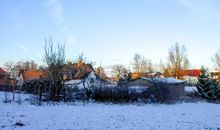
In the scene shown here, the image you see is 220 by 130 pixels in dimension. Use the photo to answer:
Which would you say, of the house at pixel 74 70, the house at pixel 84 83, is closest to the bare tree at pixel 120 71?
the house at pixel 84 83

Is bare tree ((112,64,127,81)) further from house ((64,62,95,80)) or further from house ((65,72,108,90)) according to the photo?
house ((64,62,95,80))

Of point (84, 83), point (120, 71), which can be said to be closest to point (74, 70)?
point (84, 83)

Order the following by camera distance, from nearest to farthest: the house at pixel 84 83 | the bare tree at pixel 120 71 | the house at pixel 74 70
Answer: the house at pixel 84 83
the house at pixel 74 70
the bare tree at pixel 120 71

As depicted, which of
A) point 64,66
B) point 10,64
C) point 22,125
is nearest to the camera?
point 22,125

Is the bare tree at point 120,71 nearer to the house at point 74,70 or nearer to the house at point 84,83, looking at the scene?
the house at point 84,83

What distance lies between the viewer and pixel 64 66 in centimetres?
3475

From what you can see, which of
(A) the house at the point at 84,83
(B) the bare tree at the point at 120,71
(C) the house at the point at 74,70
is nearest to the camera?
(A) the house at the point at 84,83

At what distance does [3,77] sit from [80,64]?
34921mm

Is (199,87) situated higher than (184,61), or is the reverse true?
(184,61)

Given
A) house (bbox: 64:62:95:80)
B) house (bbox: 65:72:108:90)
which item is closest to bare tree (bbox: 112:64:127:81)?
house (bbox: 65:72:108:90)

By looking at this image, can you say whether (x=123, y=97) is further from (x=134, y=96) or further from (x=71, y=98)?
(x=71, y=98)

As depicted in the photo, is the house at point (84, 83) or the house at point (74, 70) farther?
the house at point (74, 70)

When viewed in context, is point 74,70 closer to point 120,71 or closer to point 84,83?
point 84,83

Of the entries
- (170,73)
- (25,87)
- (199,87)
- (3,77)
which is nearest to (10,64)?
(3,77)
